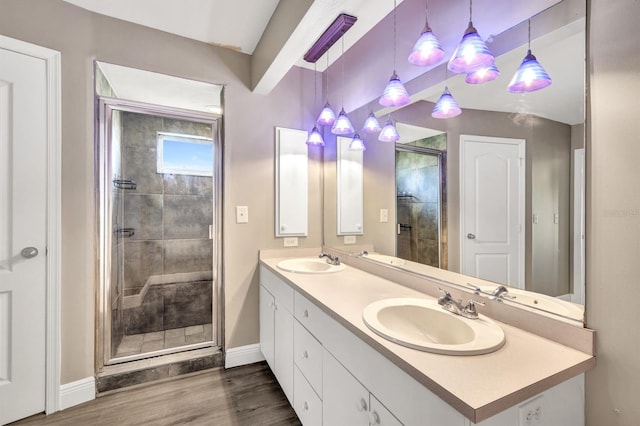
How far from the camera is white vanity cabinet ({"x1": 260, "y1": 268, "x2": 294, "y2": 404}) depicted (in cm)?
163

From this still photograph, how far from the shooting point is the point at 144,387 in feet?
6.29

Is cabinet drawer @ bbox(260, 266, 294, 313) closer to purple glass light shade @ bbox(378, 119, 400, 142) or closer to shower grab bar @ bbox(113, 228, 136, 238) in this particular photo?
purple glass light shade @ bbox(378, 119, 400, 142)

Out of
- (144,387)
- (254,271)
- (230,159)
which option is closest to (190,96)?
(230,159)

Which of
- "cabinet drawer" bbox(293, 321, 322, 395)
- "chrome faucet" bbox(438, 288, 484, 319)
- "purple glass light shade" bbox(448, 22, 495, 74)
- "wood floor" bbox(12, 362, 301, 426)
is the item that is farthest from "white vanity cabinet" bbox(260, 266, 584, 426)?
→ "purple glass light shade" bbox(448, 22, 495, 74)

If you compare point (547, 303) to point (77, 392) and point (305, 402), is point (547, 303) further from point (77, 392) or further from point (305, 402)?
point (77, 392)

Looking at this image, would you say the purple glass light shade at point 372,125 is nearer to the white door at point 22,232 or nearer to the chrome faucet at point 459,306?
the chrome faucet at point 459,306

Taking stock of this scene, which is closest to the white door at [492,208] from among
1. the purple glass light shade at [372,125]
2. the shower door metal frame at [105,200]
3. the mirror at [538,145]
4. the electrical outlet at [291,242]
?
the mirror at [538,145]

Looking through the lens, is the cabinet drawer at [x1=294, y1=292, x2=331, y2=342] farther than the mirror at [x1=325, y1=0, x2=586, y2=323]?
Yes

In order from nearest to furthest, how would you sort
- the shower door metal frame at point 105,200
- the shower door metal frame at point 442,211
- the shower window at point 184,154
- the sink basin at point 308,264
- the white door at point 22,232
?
the shower door metal frame at point 442,211, the white door at point 22,232, the shower door metal frame at point 105,200, the sink basin at point 308,264, the shower window at point 184,154

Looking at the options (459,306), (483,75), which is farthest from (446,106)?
(459,306)

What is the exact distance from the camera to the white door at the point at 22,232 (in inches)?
61.2

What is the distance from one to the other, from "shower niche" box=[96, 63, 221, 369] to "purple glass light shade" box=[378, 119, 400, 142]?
126 centimetres

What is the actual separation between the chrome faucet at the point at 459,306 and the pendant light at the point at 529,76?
0.81 meters

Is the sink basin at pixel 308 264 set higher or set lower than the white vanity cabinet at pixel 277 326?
higher
